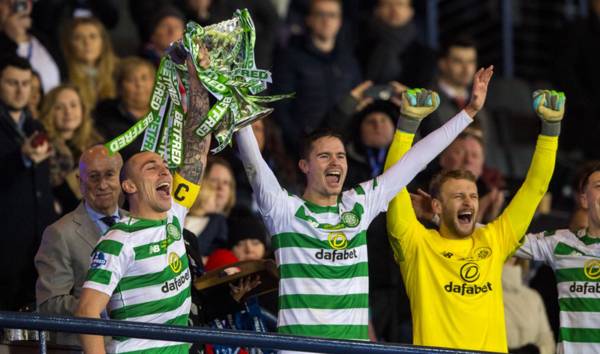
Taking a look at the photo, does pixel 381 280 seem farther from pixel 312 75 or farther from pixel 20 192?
pixel 312 75

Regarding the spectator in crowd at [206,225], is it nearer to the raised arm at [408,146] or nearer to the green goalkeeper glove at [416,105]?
the raised arm at [408,146]

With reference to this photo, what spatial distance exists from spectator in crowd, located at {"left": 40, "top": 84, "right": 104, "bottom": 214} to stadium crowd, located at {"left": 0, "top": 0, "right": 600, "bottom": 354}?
0.04 ft

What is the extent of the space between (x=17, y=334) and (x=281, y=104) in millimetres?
4549

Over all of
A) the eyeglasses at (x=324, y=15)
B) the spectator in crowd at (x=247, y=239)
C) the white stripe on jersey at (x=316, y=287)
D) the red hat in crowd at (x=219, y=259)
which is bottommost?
the white stripe on jersey at (x=316, y=287)

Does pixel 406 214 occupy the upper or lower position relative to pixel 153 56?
lower

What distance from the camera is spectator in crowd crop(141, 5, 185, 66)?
11891 millimetres

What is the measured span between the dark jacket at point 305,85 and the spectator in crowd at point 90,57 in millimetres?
1392

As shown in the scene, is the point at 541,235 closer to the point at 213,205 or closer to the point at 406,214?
the point at 406,214

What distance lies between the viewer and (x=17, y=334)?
27.5ft

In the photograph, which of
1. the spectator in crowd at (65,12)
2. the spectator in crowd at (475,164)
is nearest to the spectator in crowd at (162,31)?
the spectator in crowd at (65,12)

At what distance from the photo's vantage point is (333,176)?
339 inches

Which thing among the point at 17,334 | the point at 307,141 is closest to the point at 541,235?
the point at 307,141

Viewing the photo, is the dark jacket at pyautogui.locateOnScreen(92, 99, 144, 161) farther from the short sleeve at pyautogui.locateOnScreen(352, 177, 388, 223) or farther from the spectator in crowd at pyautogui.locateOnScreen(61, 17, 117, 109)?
the short sleeve at pyautogui.locateOnScreen(352, 177, 388, 223)

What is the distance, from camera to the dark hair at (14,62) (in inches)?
421
